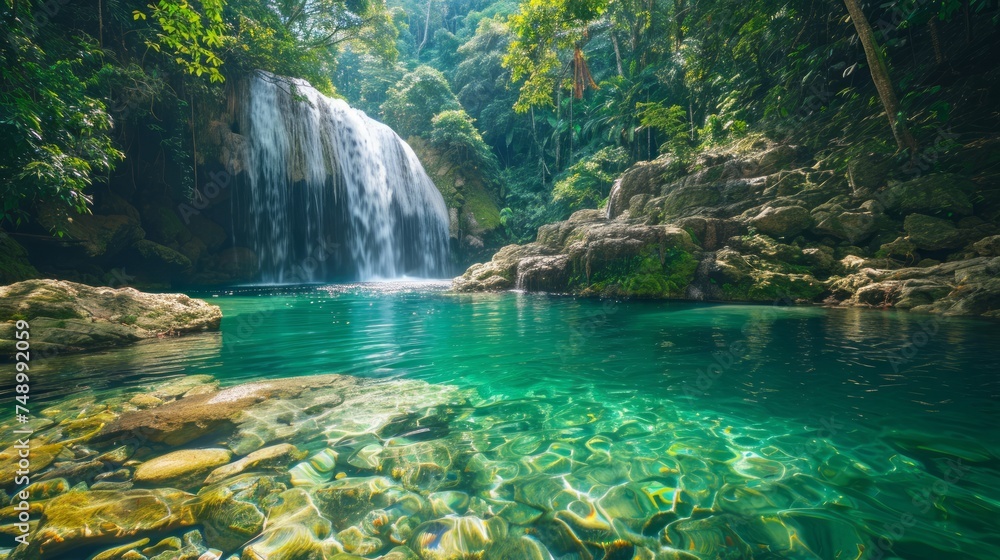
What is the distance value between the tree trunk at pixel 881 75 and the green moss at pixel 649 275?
15.2 ft

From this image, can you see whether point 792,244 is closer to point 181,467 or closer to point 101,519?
point 181,467

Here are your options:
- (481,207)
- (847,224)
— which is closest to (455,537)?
(847,224)

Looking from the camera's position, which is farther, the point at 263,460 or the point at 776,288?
the point at 776,288

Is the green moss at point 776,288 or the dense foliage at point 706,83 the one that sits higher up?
the dense foliage at point 706,83

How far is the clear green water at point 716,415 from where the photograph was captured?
65.0 inches

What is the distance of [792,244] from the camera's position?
870 centimetres

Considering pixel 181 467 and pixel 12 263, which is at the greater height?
pixel 12 263

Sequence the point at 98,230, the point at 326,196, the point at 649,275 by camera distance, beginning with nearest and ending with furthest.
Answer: the point at 649,275
the point at 98,230
the point at 326,196

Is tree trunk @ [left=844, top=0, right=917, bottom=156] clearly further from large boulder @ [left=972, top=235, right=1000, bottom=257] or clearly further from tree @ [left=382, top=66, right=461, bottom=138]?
tree @ [left=382, top=66, right=461, bottom=138]

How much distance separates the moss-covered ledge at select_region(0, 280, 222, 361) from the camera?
4465 millimetres

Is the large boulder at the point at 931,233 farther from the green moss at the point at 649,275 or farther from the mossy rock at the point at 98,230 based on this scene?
the mossy rock at the point at 98,230

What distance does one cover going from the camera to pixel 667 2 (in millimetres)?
19391

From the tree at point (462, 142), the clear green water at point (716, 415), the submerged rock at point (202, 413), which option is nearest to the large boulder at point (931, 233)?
the clear green water at point (716, 415)

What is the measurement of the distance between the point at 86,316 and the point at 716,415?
734cm
